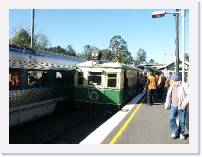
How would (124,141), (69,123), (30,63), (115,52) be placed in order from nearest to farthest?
(124,141), (30,63), (69,123), (115,52)

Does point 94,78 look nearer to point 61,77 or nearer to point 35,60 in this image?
point 61,77

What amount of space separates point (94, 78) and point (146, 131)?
25.2 ft

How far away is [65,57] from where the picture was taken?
68.1 feet

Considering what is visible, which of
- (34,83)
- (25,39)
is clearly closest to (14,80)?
(34,83)

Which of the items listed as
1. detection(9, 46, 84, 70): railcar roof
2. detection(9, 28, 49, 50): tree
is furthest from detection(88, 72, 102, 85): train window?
detection(9, 28, 49, 50): tree

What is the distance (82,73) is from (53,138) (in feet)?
17.4

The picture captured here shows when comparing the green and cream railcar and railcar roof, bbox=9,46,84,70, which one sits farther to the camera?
the green and cream railcar

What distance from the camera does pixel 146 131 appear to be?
35.2 feet

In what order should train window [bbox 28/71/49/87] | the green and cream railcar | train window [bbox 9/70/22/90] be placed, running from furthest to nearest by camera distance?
the green and cream railcar
train window [bbox 28/71/49/87]
train window [bbox 9/70/22/90]

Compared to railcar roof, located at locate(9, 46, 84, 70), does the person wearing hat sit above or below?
below

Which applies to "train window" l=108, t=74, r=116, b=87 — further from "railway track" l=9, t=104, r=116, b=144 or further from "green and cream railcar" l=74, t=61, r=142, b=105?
"railway track" l=9, t=104, r=116, b=144

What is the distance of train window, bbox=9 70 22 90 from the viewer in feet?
43.4
